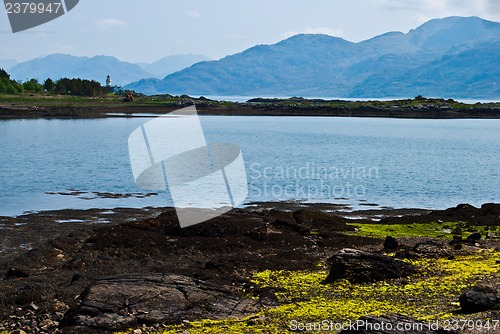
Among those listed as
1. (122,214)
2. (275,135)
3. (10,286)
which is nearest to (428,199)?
(122,214)

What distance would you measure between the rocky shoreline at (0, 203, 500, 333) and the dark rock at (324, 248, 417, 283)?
0.13ft

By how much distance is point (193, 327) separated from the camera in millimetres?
18688

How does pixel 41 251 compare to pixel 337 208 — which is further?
pixel 337 208

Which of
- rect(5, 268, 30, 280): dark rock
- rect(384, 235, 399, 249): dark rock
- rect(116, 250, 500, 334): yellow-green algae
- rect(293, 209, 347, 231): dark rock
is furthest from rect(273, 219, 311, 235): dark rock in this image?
rect(5, 268, 30, 280): dark rock

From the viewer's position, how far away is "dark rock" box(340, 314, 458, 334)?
1537cm

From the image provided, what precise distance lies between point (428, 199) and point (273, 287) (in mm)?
35073

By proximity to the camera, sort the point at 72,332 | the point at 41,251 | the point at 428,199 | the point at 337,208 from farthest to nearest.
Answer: the point at 428,199
the point at 337,208
the point at 41,251
the point at 72,332

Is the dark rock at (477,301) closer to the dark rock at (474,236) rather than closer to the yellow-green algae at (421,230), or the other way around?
the dark rock at (474,236)

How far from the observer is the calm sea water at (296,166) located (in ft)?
175

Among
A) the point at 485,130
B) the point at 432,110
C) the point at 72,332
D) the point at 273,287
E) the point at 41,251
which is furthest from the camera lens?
the point at 432,110

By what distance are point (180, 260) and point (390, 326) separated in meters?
→ 14.5

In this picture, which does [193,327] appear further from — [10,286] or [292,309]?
[10,286]
